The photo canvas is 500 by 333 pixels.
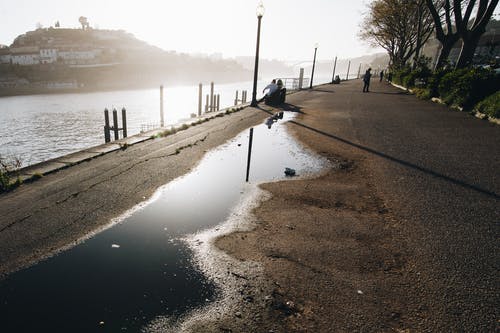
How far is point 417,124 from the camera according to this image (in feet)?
35.2

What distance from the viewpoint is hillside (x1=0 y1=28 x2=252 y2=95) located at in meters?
84.8

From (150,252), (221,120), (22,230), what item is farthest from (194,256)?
(221,120)

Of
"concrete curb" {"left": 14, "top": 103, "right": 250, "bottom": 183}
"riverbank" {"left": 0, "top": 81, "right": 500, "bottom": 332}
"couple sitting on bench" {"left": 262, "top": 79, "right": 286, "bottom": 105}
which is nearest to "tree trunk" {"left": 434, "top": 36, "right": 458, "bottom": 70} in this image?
"couple sitting on bench" {"left": 262, "top": 79, "right": 286, "bottom": 105}

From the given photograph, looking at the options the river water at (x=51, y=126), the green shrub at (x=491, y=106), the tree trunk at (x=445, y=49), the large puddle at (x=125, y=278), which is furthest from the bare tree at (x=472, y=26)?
the large puddle at (x=125, y=278)

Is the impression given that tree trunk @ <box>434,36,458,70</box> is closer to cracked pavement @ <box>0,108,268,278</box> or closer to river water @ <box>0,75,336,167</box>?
river water @ <box>0,75,336,167</box>

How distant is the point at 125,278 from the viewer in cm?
289

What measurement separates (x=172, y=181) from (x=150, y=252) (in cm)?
247

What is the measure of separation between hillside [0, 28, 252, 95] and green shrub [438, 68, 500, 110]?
91789mm

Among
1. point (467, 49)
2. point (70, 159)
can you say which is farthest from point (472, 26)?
point (70, 159)

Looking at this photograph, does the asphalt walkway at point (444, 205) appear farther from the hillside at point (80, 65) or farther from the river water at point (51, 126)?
the hillside at point (80, 65)

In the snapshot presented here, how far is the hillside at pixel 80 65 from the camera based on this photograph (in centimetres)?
8481

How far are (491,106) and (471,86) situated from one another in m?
2.18

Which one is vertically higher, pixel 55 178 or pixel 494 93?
pixel 494 93

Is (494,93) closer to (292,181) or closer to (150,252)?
(292,181)
